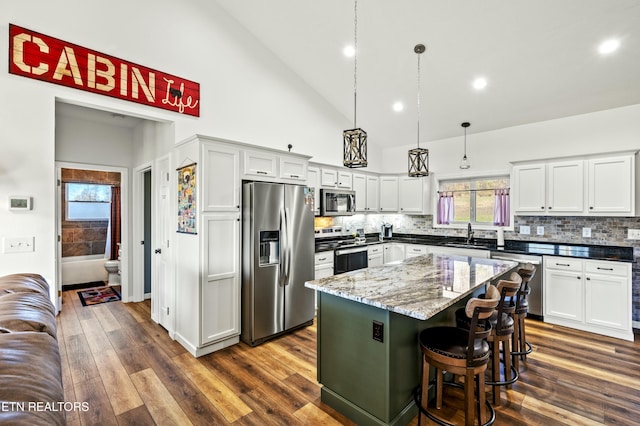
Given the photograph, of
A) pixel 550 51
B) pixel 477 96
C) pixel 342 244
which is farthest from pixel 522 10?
A: pixel 342 244

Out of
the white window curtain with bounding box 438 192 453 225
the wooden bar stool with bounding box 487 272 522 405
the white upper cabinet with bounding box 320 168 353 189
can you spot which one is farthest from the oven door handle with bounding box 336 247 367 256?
the wooden bar stool with bounding box 487 272 522 405

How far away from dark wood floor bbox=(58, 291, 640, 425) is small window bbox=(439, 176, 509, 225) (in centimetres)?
213

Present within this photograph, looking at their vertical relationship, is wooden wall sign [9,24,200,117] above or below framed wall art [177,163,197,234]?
A: above

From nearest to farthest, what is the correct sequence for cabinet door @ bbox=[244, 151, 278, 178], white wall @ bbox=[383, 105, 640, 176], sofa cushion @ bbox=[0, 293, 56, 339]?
sofa cushion @ bbox=[0, 293, 56, 339]
cabinet door @ bbox=[244, 151, 278, 178]
white wall @ bbox=[383, 105, 640, 176]

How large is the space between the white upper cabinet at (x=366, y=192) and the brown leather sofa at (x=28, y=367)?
490cm

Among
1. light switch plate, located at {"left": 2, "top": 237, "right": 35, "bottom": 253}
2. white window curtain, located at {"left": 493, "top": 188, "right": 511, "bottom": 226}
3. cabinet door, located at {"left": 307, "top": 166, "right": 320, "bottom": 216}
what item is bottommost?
light switch plate, located at {"left": 2, "top": 237, "right": 35, "bottom": 253}

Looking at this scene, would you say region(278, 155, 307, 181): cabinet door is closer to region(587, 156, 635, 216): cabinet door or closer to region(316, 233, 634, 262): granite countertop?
region(316, 233, 634, 262): granite countertop

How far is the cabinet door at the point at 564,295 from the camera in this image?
12.8 ft

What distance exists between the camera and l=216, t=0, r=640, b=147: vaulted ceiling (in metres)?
3.06

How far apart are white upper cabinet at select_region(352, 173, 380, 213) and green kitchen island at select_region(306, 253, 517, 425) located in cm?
327

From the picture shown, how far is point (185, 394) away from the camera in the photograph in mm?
2537

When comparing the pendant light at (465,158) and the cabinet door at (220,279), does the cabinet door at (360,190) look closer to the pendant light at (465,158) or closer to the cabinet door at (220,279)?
the pendant light at (465,158)

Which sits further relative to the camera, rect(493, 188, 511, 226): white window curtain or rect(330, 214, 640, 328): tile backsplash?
rect(493, 188, 511, 226): white window curtain

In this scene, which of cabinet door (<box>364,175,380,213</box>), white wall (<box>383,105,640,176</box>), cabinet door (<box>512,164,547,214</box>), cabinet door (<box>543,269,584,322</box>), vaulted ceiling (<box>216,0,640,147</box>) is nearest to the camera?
vaulted ceiling (<box>216,0,640,147</box>)
